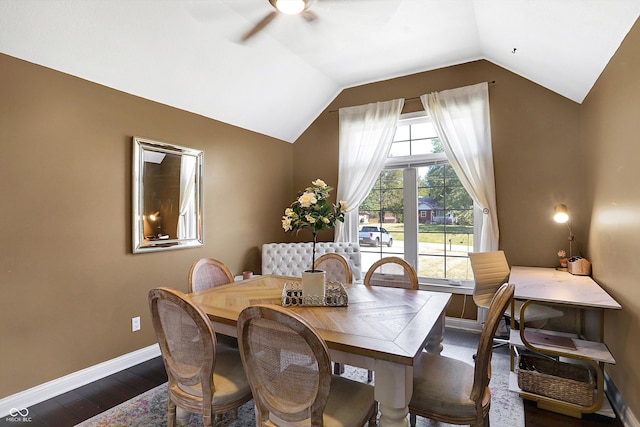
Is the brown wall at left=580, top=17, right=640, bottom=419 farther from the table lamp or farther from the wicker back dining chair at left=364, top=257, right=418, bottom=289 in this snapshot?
the wicker back dining chair at left=364, top=257, right=418, bottom=289

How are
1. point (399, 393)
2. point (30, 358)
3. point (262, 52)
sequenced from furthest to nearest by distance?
1. point (262, 52)
2. point (30, 358)
3. point (399, 393)

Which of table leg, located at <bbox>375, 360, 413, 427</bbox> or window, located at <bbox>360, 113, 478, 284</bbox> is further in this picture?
window, located at <bbox>360, 113, 478, 284</bbox>

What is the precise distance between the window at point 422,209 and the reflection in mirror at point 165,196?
2254 millimetres

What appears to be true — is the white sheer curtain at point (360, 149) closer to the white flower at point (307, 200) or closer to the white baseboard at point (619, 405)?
the white flower at point (307, 200)

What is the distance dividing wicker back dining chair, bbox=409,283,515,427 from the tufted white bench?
2432 mm

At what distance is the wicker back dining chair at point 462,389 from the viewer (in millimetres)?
1393

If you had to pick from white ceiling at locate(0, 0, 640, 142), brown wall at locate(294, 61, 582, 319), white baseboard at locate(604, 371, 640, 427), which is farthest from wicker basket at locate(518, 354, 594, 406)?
white ceiling at locate(0, 0, 640, 142)

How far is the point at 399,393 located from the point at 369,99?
380 cm

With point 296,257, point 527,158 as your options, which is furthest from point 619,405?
point 296,257

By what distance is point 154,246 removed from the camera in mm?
3082

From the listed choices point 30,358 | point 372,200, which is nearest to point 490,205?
point 372,200

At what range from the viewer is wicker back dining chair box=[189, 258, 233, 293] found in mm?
2393

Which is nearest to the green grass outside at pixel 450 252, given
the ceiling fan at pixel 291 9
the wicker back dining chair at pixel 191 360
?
the ceiling fan at pixel 291 9

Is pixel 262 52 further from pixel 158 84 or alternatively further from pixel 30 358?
pixel 30 358
